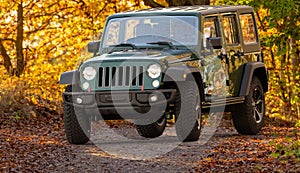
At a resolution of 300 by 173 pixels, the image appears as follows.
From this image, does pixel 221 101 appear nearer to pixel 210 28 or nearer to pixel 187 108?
pixel 210 28

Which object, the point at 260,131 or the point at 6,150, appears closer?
the point at 6,150

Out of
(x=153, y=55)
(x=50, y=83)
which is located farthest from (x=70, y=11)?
(x=153, y=55)

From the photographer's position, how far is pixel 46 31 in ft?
98.5

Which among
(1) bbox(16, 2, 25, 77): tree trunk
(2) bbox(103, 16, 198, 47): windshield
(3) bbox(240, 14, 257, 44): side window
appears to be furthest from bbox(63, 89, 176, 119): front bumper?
(1) bbox(16, 2, 25, 77): tree trunk

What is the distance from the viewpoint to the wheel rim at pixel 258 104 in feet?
46.2

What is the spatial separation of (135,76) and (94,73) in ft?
2.07

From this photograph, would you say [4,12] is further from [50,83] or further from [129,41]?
[129,41]

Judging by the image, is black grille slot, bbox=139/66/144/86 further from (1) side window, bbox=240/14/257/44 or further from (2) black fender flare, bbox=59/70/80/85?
(1) side window, bbox=240/14/257/44

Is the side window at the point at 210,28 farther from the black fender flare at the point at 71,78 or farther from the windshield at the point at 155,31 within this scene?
the black fender flare at the point at 71,78

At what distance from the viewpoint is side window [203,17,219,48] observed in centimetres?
1288

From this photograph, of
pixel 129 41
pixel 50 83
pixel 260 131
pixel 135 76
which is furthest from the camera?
pixel 50 83

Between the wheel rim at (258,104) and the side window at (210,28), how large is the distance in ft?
5.05

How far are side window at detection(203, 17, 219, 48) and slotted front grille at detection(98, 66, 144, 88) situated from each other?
195 centimetres

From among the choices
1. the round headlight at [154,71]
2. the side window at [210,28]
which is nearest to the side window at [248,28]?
the side window at [210,28]
